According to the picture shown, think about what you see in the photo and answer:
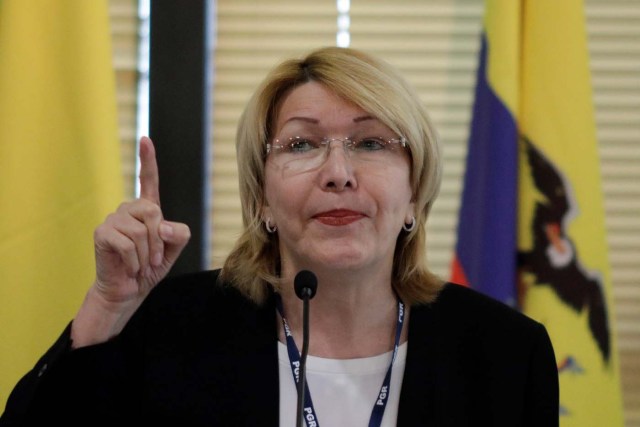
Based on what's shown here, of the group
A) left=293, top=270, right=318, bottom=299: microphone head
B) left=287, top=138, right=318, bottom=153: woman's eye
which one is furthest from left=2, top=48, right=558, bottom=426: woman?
left=293, top=270, right=318, bottom=299: microphone head

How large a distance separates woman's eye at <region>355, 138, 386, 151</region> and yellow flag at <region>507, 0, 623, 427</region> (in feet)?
3.07

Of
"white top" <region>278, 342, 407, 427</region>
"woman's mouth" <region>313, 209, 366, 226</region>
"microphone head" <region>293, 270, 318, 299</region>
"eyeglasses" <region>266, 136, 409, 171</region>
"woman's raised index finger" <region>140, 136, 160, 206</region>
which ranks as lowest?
"white top" <region>278, 342, 407, 427</region>

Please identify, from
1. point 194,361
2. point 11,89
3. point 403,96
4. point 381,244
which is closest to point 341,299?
point 381,244

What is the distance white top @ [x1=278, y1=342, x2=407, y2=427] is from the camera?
1816 millimetres

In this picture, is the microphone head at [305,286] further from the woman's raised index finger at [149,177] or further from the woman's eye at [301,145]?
the woman's eye at [301,145]

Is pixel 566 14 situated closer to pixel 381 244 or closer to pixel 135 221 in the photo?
pixel 381 244

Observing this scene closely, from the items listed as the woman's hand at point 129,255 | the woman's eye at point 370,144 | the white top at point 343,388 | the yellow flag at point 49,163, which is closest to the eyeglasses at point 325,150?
the woman's eye at point 370,144

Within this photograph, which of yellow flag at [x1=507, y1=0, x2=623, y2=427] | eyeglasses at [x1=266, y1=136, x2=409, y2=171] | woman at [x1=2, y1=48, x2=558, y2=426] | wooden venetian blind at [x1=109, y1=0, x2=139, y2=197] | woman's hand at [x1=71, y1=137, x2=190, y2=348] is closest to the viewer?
woman's hand at [x1=71, y1=137, x2=190, y2=348]

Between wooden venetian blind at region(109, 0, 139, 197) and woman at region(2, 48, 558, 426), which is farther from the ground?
Answer: wooden venetian blind at region(109, 0, 139, 197)

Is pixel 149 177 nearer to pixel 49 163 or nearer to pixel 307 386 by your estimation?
pixel 307 386

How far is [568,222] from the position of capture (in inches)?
103

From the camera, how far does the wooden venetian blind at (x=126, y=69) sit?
310 centimetres

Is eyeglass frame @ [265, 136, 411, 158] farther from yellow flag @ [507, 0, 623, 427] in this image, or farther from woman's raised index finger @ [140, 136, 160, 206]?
yellow flag @ [507, 0, 623, 427]

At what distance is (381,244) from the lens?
1855mm
